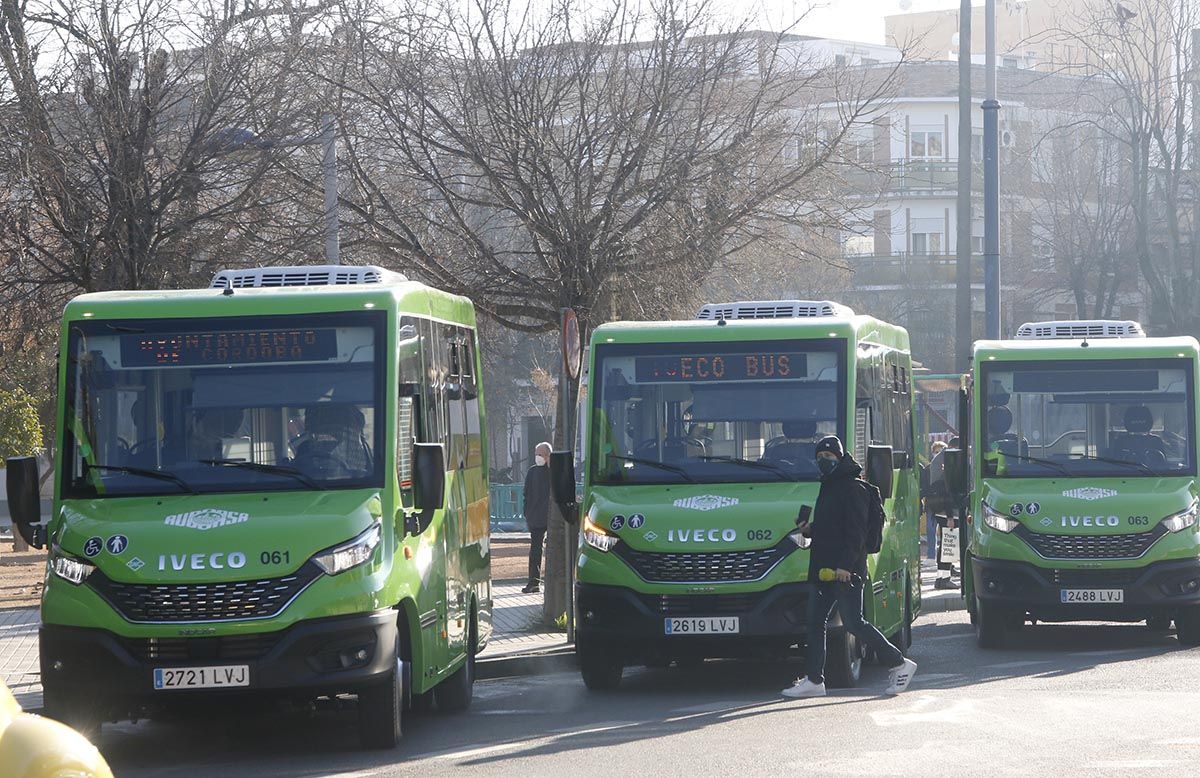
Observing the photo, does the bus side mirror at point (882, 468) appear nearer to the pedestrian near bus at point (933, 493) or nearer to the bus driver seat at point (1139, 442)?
the bus driver seat at point (1139, 442)

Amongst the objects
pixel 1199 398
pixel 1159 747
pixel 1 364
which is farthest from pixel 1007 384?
pixel 1 364

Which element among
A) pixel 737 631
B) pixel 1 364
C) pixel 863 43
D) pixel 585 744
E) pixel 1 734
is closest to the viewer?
pixel 1 734

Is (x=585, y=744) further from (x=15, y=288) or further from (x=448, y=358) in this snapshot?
(x=15, y=288)

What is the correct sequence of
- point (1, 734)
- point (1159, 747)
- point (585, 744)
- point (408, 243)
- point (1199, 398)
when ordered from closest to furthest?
point (1, 734)
point (1159, 747)
point (585, 744)
point (1199, 398)
point (408, 243)

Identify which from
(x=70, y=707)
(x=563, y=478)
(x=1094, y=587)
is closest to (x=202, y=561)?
(x=70, y=707)

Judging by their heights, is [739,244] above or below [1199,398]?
above

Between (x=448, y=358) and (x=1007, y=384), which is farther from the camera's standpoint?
(x=1007, y=384)

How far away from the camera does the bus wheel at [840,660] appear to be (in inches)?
531

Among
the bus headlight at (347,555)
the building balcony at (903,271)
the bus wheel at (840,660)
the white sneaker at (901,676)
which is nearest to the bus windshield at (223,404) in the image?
the bus headlight at (347,555)

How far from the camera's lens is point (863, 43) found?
7956cm

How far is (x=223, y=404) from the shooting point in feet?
36.8

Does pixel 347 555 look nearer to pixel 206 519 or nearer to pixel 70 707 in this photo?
pixel 206 519

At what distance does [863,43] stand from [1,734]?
75.8m

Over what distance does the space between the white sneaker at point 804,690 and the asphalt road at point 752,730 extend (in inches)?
4.2
